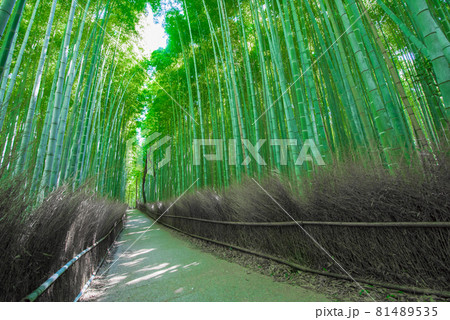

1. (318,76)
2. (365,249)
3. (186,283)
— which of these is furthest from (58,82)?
(318,76)

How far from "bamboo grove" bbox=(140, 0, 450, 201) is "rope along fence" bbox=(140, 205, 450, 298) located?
0.52 metres

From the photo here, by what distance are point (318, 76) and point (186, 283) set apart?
4.54 m

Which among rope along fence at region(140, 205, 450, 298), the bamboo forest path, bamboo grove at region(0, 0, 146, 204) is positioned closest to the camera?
rope along fence at region(140, 205, 450, 298)

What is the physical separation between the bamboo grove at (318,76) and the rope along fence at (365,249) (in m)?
0.52

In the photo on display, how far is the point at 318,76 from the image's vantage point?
4.80 meters

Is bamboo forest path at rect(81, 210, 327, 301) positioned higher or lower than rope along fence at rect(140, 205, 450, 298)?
lower

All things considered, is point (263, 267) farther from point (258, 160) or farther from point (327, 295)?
point (258, 160)

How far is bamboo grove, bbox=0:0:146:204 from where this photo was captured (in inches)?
70.6

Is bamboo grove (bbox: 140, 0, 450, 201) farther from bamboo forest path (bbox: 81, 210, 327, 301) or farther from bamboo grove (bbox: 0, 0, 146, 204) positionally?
bamboo grove (bbox: 0, 0, 146, 204)

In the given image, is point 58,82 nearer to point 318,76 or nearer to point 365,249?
point 365,249

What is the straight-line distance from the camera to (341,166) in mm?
2201

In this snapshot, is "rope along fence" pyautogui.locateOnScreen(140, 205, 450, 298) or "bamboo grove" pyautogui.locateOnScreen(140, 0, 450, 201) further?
"bamboo grove" pyautogui.locateOnScreen(140, 0, 450, 201)

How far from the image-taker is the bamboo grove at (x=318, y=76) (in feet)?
6.61

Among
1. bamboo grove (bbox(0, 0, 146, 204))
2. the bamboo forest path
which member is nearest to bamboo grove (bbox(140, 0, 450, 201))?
the bamboo forest path
